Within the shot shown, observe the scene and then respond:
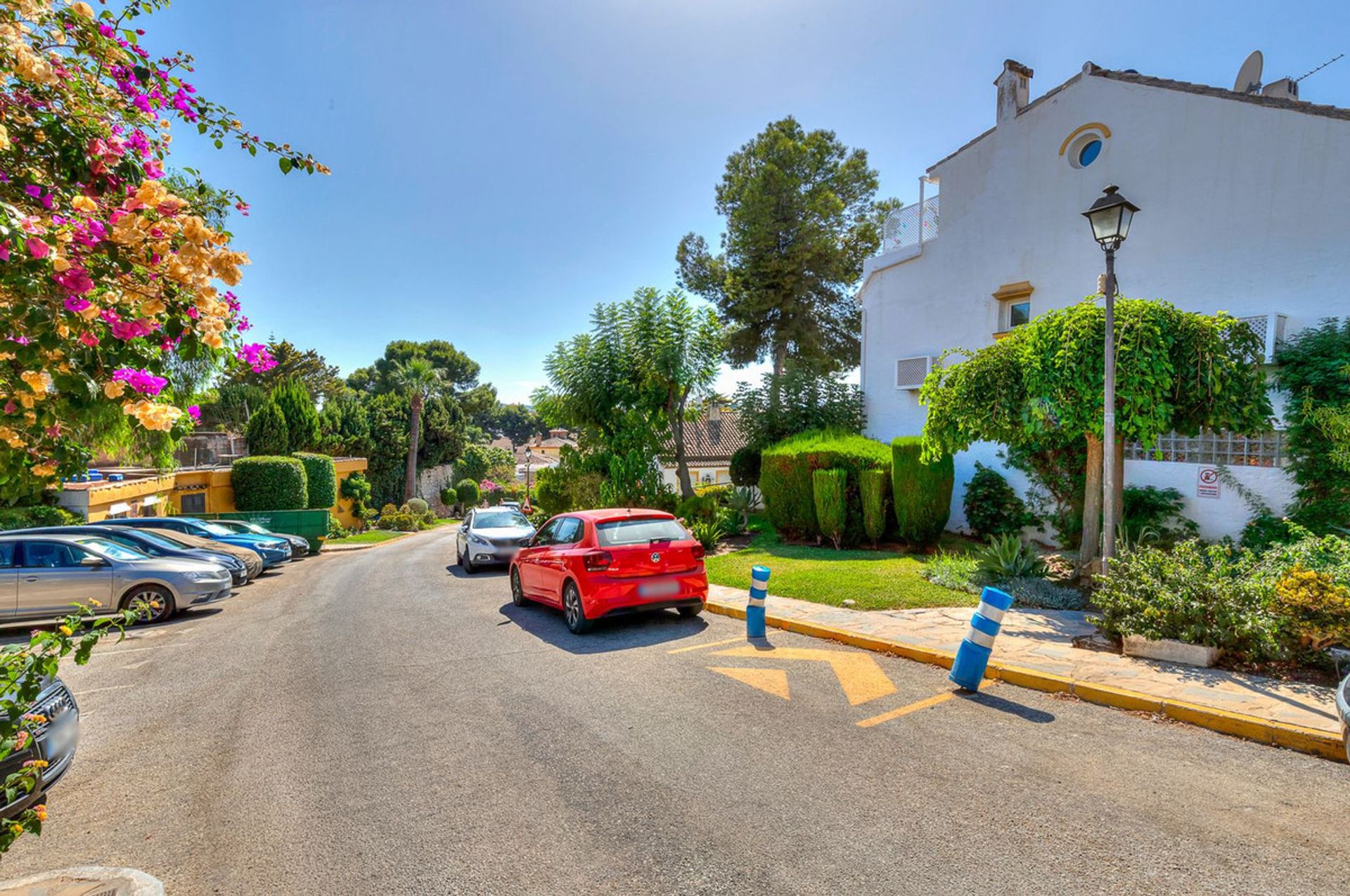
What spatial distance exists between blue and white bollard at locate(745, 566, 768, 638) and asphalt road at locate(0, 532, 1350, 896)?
84 centimetres

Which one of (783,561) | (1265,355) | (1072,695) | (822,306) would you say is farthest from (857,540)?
(822,306)

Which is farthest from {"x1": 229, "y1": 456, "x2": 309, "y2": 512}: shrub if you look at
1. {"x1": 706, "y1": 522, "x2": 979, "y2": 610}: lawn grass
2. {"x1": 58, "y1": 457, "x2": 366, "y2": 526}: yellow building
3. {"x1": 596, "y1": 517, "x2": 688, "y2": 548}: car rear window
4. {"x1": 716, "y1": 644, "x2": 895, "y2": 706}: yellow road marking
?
{"x1": 716, "y1": 644, "x2": 895, "y2": 706}: yellow road marking

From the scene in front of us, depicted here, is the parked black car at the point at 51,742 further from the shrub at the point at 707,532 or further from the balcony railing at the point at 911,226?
the balcony railing at the point at 911,226

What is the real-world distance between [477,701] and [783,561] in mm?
7725

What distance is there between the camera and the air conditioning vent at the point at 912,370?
16344mm

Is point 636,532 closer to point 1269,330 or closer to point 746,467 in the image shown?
point 1269,330

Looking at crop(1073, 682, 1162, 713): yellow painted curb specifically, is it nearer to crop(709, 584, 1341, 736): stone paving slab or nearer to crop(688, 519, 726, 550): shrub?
crop(709, 584, 1341, 736): stone paving slab

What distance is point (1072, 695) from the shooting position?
545 cm

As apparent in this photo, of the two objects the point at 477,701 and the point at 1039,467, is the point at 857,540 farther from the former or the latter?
the point at 477,701

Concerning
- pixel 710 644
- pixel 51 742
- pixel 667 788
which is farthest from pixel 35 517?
pixel 667 788

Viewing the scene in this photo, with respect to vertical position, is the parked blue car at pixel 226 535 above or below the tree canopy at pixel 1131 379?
below

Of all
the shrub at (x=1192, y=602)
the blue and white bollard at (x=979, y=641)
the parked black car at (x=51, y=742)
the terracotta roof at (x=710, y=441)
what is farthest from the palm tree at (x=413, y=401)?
the shrub at (x=1192, y=602)

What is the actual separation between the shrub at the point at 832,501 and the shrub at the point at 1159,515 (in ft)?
15.8

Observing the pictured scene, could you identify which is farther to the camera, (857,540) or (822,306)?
(822,306)
